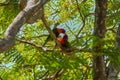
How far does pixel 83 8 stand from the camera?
5.62 metres

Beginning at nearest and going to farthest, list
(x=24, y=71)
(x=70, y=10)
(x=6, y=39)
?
(x=6, y=39)
(x=24, y=71)
(x=70, y=10)

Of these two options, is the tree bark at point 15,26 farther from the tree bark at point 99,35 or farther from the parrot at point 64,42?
the parrot at point 64,42

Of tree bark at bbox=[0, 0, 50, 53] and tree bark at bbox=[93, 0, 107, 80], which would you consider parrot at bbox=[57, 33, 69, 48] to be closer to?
tree bark at bbox=[93, 0, 107, 80]

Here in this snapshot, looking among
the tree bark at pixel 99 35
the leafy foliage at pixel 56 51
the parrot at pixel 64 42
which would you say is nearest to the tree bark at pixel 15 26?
the leafy foliage at pixel 56 51

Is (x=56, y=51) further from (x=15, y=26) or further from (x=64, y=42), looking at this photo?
(x=15, y=26)

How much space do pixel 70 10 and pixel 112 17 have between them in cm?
120

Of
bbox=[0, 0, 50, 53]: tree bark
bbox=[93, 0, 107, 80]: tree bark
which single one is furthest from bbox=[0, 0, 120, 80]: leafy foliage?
A: bbox=[0, 0, 50, 53]: tree bark

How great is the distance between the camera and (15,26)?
91.4 inches

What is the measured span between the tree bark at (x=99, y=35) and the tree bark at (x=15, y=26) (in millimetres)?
901

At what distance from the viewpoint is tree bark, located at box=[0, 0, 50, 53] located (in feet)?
7.06

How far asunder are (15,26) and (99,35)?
1.85 meters

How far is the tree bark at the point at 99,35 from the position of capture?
3.40 m

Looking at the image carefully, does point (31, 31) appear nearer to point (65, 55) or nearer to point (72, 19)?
point (72, 19)

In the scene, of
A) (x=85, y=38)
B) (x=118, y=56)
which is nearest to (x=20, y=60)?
(x=85, y=38)
